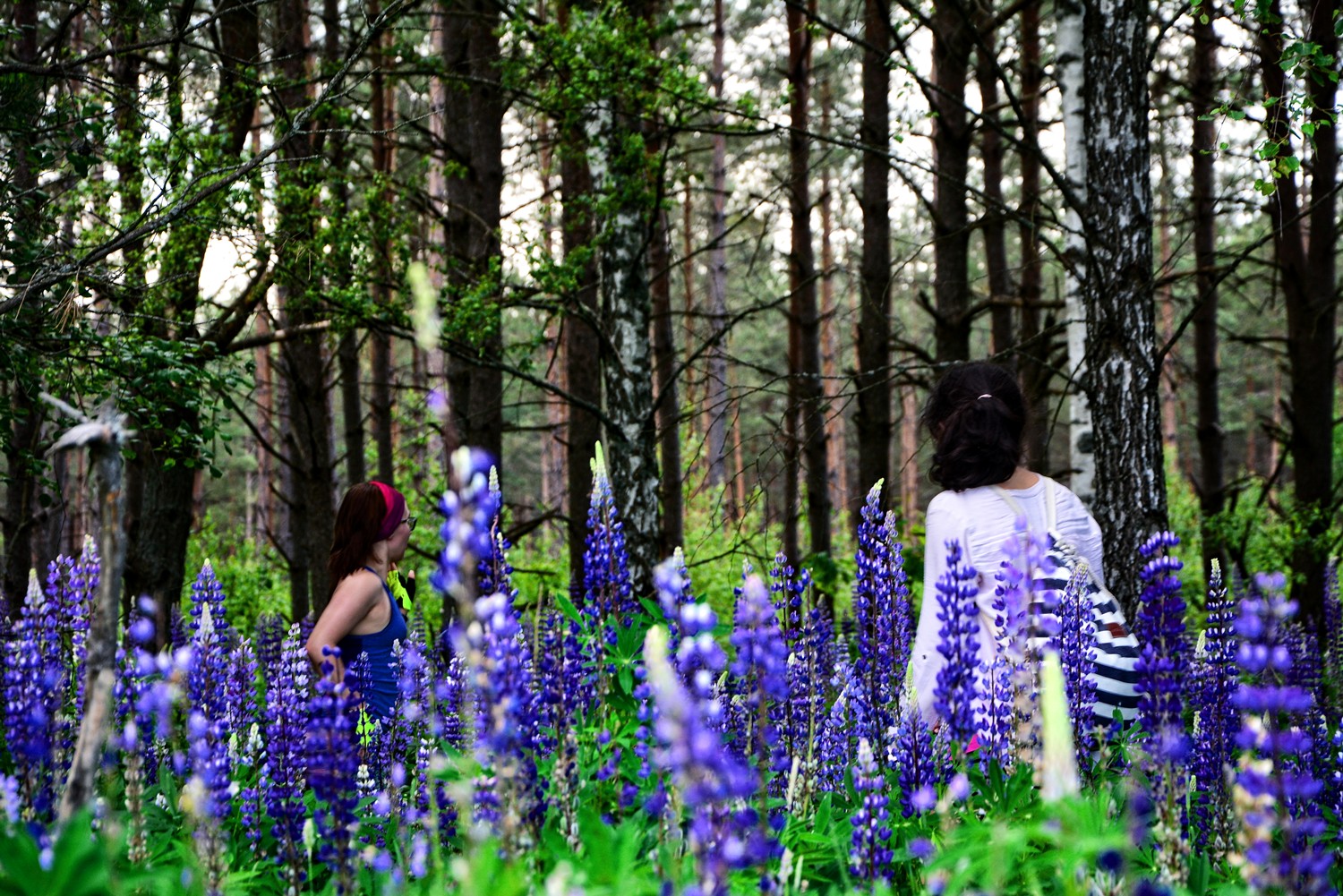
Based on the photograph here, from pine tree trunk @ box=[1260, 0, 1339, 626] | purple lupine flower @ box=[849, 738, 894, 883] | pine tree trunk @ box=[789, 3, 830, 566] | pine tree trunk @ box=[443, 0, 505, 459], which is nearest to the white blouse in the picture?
purple lupine flower @ box=[849, 738, 894, 883]

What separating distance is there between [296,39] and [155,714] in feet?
30.0

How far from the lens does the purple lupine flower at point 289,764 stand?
2.74m

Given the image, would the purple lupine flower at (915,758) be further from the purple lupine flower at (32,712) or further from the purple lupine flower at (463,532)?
the purple lupine flower at (32,712)

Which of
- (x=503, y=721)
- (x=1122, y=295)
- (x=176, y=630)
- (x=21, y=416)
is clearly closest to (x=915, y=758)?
(x=503, y=721)

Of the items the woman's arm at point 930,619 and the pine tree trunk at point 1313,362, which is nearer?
the woman's arm at point 930,619

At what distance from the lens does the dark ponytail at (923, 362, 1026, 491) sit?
421 cm

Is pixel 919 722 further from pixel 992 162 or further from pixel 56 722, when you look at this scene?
pixel 992 162

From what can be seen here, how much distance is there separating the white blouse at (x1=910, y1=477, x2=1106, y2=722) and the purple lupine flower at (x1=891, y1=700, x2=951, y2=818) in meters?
0.53

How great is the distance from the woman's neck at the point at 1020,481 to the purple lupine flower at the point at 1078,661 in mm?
553

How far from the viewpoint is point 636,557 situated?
25.3 ft

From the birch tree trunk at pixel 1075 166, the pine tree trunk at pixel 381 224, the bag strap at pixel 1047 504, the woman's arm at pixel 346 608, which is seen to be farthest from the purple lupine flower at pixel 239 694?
the birch tree trunk at pixel 1075 166

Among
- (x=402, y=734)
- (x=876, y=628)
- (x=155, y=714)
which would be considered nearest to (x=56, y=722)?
(x=155, y=714)

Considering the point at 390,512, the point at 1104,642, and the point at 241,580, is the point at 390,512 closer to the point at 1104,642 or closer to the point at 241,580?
the point at 1104,642

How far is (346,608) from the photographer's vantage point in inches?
207
